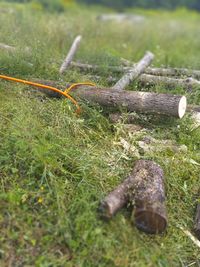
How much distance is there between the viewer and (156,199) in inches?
123

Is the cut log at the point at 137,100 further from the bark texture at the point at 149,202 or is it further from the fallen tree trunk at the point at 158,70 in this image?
the fallen tree trunk at the point at 158,70

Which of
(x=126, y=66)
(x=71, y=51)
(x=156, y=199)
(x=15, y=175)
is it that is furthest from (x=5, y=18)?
(x=156, y=199)

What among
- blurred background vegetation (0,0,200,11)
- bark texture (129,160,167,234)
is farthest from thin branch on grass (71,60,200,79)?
blurred background vegetation (0,0,200,11)

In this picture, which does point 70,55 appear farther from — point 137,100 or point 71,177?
point 71,177

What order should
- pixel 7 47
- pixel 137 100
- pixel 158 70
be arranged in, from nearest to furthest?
1. pixel 137 100
2. pixel 7 47
3. pixel 158 70

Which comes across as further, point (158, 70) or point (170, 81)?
point (158, 70)

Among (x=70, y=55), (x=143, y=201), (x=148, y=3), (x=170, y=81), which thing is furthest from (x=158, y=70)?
(x=148, y=3)

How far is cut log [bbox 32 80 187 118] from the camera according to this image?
3973 millimetres

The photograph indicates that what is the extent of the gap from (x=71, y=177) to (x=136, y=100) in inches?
50.1

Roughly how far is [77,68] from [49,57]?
466 millimetres

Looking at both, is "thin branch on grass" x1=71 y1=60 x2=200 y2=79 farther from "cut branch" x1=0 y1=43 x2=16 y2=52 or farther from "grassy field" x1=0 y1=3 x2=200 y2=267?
"cut branch" x1=0 y1=43 x2=16 y2=52

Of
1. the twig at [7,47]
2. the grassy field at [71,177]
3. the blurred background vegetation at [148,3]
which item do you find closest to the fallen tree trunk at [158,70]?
the grassy field at [71,177]

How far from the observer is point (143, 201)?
121 inches

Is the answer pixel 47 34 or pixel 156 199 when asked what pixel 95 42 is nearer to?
pixel 47 34
